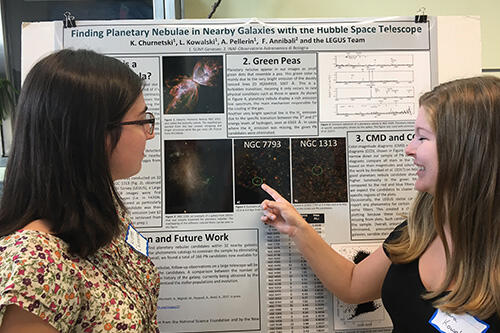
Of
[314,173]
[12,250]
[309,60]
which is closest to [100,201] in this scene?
[12,250]

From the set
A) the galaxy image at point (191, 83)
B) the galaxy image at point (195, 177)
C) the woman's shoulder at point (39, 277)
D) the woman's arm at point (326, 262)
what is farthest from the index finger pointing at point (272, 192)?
the woman's shoulder at point (39, 277)

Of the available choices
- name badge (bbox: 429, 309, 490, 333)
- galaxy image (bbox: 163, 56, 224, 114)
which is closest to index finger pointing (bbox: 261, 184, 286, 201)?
galaxy image (bbox: 163, 56, 224, 114)

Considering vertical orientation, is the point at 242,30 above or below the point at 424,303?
above

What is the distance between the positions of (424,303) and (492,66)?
146cm

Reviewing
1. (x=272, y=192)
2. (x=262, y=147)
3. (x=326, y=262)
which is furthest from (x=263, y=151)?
(x=326, y=262)

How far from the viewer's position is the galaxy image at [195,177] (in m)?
1.39

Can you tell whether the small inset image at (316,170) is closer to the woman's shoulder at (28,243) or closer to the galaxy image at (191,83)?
the galaxy image at (191,83)

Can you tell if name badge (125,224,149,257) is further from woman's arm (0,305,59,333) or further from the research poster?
woman's arm (0,305,59,333)

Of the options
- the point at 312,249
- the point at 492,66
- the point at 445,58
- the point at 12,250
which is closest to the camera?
the point at 12,250

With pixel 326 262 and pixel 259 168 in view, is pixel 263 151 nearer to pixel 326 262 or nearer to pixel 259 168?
pixel 259 168

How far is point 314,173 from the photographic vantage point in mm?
1411

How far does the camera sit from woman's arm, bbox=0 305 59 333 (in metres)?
0.69

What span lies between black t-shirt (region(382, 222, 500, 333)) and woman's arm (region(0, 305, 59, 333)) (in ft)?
2.93

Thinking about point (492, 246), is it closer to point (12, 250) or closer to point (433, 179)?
point (433, 179)
